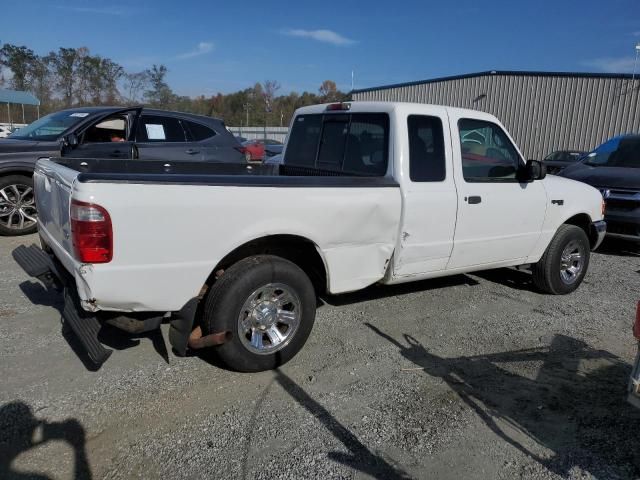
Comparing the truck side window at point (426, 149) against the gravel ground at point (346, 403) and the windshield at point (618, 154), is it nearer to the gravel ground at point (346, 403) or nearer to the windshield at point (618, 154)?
the gravel ground at point (346, 403)

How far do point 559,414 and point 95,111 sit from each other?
25.5 ft

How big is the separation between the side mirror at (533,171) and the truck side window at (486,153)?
0.32ft

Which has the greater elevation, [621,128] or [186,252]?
[621,128]

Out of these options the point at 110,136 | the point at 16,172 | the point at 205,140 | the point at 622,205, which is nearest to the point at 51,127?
the point at 110,136

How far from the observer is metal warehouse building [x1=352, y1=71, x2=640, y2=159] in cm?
2088

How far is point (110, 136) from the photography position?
802cm

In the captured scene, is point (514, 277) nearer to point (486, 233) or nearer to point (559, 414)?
point (486, 233)

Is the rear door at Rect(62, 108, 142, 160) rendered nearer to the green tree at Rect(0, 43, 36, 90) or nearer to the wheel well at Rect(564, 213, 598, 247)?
the wheel well at Rect(564, 213, 598, 247)

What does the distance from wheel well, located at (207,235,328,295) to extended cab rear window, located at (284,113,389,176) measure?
0.95 m

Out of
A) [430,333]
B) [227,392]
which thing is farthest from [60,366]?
[430,333]

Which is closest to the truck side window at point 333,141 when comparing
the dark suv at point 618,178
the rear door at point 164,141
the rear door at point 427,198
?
the rear door at point 427,198

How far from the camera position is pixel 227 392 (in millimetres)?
3404

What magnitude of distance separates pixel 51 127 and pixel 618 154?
9.63 m

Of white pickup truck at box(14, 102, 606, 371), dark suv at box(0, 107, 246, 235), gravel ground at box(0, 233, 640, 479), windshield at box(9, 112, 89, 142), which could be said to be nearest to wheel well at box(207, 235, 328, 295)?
white pickup truck at box(14, 102, 606, 371)
